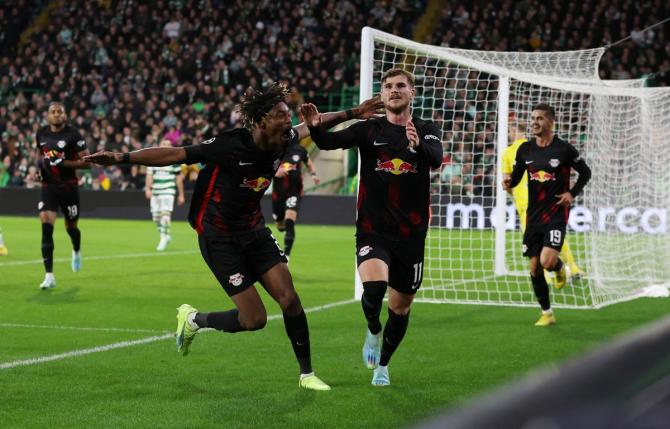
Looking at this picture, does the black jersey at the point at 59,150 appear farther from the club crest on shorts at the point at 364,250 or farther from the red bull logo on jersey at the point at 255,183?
the club crest on shorts at the point at 364,250

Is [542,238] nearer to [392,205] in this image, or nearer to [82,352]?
[392,205]

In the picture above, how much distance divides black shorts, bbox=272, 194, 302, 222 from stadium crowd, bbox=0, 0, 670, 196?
1226 centimetres

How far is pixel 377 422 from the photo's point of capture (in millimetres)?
5383

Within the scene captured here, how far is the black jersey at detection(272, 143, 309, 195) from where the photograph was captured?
15594mm

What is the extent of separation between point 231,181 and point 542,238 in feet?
13.7

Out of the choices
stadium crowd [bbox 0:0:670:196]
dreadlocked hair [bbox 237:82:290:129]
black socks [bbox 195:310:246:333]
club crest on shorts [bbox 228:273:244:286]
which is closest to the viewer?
dreadlocked hair [bbox 237:82:290:129]

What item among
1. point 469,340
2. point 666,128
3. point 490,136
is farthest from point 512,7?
point 469,340

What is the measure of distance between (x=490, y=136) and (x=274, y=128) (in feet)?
41.9

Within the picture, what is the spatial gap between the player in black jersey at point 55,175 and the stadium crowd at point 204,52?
51.2 ft

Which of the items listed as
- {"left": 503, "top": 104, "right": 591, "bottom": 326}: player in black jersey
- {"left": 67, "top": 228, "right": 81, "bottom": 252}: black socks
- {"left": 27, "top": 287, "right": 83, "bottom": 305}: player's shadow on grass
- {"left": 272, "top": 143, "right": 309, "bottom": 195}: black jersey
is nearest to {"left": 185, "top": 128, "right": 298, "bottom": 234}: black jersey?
{"left": 503, "top": 104, "right": 591, "bottom": 326}: player in black jersey

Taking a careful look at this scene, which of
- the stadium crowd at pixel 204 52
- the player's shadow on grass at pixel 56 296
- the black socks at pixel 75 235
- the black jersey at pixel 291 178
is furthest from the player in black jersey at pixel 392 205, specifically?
the stadium crowd at pixel 204 52

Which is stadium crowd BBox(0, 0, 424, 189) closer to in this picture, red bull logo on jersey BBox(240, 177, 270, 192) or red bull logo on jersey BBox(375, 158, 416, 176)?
red bull logo on jersey BBox(375, 158, 416, 176)

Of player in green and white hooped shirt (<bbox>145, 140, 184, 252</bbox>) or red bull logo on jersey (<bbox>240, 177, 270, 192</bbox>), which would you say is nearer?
red bull logo on jersey (<bbox>240, 177, 270, 192</bbox>)

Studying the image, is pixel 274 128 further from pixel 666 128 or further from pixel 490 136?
pixel 490 136
